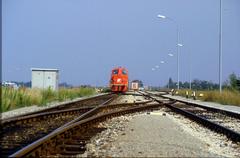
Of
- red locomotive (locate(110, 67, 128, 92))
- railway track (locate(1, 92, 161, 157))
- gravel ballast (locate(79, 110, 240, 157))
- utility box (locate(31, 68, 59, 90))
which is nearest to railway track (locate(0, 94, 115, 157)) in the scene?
railway track (locate(1, 92, 161, 157))

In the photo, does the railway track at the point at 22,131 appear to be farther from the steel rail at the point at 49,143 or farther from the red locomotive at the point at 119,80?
the red locomotive at the point at 119,80

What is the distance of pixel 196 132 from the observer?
51.4ft

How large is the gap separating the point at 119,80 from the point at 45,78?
834 inches

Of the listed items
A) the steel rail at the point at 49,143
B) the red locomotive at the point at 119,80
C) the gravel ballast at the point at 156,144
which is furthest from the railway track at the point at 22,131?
the red locomotive at the point at 119,80

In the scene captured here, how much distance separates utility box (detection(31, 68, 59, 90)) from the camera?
1680 inches

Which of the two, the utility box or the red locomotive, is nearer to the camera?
the utility box

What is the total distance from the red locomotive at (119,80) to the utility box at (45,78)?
67.5 ft

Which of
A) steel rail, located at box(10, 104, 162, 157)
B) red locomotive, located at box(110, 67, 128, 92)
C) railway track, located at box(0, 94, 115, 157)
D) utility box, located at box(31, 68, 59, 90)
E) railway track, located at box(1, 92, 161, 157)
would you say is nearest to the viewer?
steel rail, located at box(10, 104, 162, 157)

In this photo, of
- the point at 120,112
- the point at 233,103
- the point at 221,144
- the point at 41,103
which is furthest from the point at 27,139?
the point at 233,103

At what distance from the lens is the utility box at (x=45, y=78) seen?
4266 cm

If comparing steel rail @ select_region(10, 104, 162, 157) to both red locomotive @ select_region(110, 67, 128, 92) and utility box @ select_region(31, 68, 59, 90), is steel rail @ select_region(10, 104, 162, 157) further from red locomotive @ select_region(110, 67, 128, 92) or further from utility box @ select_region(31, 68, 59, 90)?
red locomotive @ select_region(110, 67, 128, 92)

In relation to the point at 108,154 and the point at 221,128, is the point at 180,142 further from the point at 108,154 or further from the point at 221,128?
the point at 221,128

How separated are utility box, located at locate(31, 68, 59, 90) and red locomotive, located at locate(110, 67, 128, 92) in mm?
20566

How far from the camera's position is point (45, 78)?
142 ft
